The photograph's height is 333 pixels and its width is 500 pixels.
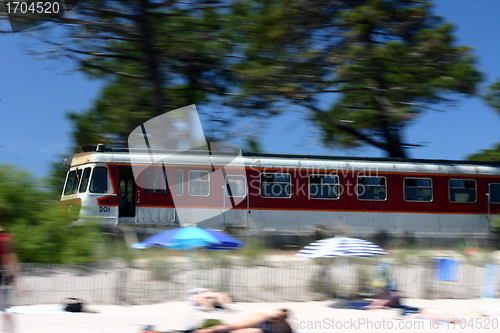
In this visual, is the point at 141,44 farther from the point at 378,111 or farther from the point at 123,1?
the point at 378,111

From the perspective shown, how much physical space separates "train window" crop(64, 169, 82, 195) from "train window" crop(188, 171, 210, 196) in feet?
11.8

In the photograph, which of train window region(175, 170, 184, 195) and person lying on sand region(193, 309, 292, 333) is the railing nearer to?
person lying on sand region(193, 309, 292, 333)

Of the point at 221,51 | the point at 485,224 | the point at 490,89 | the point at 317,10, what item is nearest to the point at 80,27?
the point at 221,51

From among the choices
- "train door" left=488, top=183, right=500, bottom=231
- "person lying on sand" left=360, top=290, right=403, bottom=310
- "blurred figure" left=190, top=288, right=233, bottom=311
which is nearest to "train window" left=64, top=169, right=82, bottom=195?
"blurred figure" left=190, top=288, right=233, bottom=311

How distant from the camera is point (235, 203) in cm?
1764

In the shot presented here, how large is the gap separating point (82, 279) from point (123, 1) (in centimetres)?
829

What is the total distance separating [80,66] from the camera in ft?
51.6

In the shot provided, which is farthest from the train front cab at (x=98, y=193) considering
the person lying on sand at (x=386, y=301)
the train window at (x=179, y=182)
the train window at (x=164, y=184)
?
the person lying on sand at (x=386, y=301)

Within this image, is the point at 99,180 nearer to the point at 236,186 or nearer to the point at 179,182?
the point at 179,182

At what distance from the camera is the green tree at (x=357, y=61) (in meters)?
15.9

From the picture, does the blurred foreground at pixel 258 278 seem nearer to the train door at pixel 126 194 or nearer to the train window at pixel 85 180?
the train door at pixel 126 194

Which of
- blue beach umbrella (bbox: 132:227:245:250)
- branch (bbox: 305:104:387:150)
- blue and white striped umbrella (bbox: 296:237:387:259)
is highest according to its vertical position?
branch (bbox: 305:104:387:150)

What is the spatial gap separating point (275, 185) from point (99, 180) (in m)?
5.77

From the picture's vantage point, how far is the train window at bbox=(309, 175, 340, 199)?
60.3 feet
